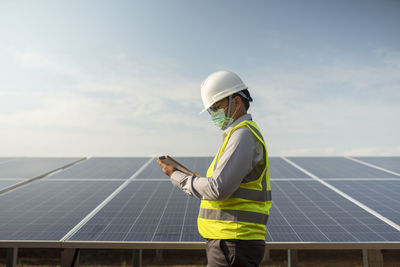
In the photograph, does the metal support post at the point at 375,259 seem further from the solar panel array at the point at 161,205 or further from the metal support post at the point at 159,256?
the metal support post at the point at 159,256

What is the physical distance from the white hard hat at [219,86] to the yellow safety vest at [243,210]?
0.36 m

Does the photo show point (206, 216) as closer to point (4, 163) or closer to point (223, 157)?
point (223, 157)

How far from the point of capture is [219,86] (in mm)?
2596

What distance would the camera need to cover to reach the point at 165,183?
5578 mm

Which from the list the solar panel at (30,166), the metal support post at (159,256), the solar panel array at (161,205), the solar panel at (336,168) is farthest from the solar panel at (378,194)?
the solar panel at (30,166)

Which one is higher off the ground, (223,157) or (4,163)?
(4,163)

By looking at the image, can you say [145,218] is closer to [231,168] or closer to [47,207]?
[47,207]

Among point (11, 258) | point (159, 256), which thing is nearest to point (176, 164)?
point (11, 258)

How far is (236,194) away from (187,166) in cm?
463

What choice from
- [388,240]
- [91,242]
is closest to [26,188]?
[91,242]

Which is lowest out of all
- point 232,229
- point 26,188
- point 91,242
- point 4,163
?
point 91,242

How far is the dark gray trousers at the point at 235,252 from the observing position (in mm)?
2289

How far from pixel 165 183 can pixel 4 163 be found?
538cm

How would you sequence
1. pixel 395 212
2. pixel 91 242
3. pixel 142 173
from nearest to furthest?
pixel 91 242, pixel 395 212, pixel 142 173
